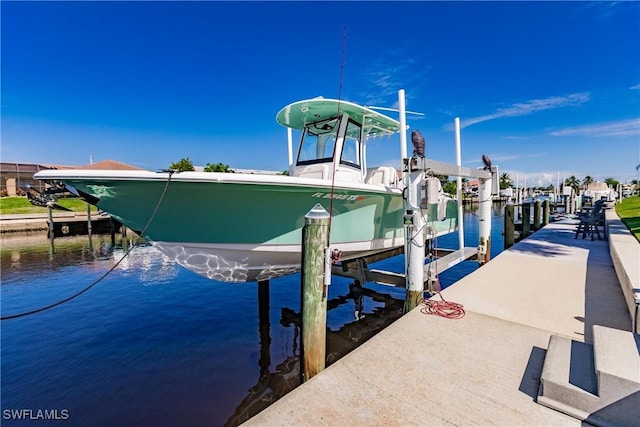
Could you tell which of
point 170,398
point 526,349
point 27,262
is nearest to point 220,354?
point 170,398

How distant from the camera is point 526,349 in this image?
2.94m

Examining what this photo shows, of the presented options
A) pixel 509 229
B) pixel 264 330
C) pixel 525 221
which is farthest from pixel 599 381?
pixel 525 221

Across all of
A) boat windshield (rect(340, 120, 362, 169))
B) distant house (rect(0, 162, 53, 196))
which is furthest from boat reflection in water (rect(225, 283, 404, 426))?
distant house (rect(0, 162, 53, 196))

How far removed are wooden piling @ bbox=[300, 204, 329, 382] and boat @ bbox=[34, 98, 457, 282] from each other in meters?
0.83

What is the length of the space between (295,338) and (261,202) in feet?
11.0

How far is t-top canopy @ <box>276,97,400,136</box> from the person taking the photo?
5.36 metres

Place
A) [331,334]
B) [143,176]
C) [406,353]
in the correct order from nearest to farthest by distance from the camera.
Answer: [406,353] < [143,176] < [331,334]

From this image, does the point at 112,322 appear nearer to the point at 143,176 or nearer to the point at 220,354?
the point at 220,354

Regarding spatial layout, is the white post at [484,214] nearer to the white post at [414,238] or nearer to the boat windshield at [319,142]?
the white post at [414,238]

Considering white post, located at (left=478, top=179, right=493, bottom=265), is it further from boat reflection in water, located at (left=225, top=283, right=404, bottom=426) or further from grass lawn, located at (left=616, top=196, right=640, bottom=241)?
grass lawn, located at (left=616, top=196, right=640, bottom=241)

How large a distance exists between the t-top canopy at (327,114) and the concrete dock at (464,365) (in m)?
3.43

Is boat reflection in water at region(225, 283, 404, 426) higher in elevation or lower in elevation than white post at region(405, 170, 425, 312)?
lower

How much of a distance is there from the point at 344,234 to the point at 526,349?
9.11 feet

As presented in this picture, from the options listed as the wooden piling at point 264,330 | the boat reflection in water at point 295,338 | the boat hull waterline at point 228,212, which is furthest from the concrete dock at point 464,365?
the wooden piling at point 264,330
